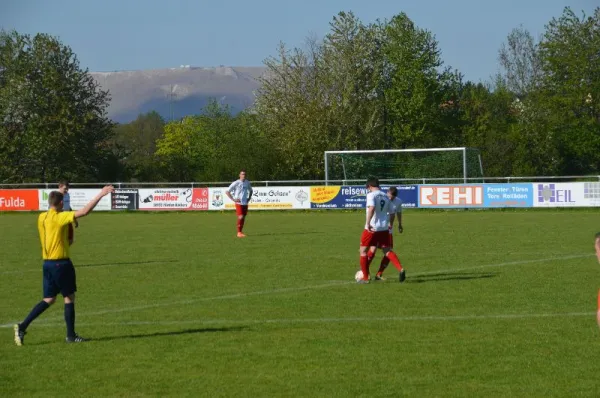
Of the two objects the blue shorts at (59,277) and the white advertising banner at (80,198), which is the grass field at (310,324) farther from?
the white advertising banner at (80,198)

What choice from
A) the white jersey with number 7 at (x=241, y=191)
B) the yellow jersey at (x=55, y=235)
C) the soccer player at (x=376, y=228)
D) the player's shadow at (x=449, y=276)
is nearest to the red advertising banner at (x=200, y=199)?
the white jersey with number 7 at (x=241, y=191)

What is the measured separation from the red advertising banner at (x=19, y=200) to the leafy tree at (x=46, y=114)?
45.8ft

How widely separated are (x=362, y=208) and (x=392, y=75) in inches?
1118

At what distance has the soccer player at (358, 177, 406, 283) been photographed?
15828 millimetres

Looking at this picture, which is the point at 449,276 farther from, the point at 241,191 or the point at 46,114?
the point at 46,114

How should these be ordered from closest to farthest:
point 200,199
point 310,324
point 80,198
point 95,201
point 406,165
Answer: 1. point 95,201
2. point 310,324
3. point 200,199
4. point 80,198
5. point 406,165

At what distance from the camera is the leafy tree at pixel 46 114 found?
65.4m

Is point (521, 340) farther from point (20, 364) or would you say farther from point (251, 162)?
point (251, 162)

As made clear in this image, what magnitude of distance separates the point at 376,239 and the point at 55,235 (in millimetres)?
6960

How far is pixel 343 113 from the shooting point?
221 feet

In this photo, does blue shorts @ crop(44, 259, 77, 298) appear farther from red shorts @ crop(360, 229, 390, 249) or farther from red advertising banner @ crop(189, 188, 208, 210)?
red advertising banner @ crop(189, 188, 208, 210)

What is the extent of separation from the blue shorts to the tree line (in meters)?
49.1

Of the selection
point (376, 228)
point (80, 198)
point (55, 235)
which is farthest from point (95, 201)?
point (80, 198)

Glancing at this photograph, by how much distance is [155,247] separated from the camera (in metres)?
25.2
